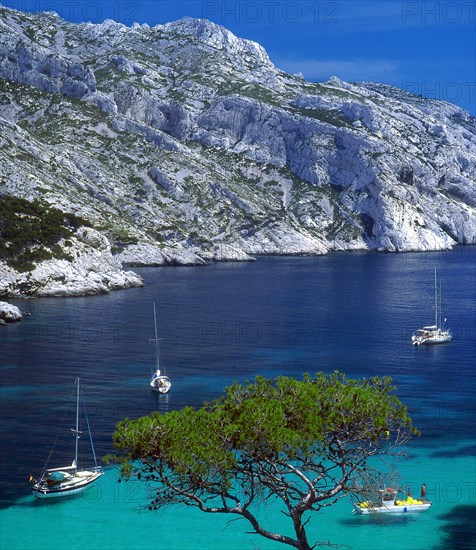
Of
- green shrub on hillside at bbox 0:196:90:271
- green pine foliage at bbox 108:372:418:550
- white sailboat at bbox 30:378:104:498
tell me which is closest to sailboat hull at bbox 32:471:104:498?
white sailboat at bbox 30:378:104:498

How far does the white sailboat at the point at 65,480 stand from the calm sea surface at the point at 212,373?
822 millimetres

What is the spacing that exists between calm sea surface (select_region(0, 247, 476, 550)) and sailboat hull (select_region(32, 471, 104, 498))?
71cm

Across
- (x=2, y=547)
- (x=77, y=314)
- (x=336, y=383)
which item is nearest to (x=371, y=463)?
(x=2, y=547)

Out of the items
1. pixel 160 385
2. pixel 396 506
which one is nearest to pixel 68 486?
pixel 396 506

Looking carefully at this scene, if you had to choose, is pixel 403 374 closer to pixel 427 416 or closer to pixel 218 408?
Answer: pixel 427 416

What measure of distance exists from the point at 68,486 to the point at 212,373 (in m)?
35.4

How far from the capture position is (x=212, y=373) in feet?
277

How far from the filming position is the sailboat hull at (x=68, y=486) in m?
48.9

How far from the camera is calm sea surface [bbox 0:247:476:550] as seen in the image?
46.5 metres

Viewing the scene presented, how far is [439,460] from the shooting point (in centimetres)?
5716

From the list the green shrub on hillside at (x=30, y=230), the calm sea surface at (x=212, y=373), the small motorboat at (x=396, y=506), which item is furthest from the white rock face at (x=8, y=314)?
the small motorboat at (x=396, y=506)

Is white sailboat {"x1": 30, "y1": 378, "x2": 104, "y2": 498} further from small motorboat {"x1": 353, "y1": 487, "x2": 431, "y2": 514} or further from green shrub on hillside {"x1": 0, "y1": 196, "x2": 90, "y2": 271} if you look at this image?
green shrub on hillside {"x1": 0, "y1": 196, "x2": 90, "y2": 271}

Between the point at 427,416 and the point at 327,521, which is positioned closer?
the point at 327,521

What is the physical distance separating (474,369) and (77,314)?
66.0 metres
